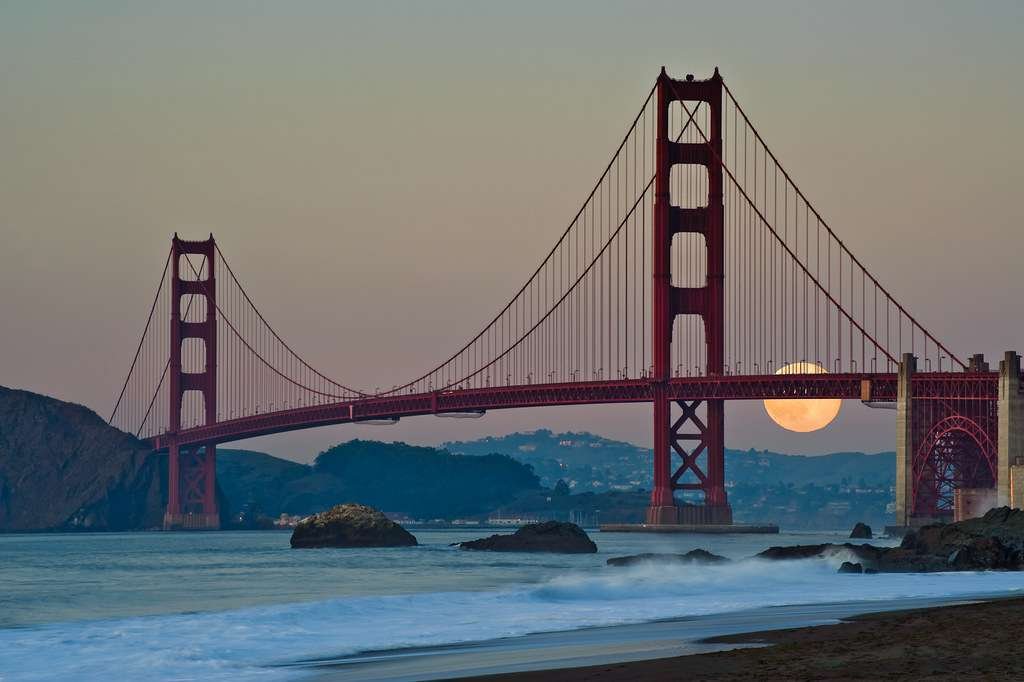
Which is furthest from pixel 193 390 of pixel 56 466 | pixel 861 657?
pixel 861 657

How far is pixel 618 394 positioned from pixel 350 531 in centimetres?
2325

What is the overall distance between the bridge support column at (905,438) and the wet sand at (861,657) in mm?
69237

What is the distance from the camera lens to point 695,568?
189 ft

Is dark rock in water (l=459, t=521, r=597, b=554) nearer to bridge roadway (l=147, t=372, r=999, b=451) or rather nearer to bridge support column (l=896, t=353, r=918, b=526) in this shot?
bridge roadway (l=147, t=372, r=999, b=451)

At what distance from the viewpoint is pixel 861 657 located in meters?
24.6

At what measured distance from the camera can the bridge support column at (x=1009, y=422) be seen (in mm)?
86312

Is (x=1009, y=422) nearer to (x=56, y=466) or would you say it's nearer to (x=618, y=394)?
(x=618, y=394)

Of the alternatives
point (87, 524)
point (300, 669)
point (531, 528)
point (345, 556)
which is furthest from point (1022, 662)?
point (87, 524)

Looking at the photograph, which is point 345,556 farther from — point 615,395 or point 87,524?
point 87,524

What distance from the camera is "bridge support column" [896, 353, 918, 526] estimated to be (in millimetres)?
97938

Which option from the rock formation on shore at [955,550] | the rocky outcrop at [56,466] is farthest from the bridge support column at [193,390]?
the rock formation on shore at [955,550]

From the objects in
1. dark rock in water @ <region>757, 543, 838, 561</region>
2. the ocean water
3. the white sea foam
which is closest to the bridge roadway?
the ocean water

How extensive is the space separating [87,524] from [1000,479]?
11346cm

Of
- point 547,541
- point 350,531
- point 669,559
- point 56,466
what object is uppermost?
point 56,466
